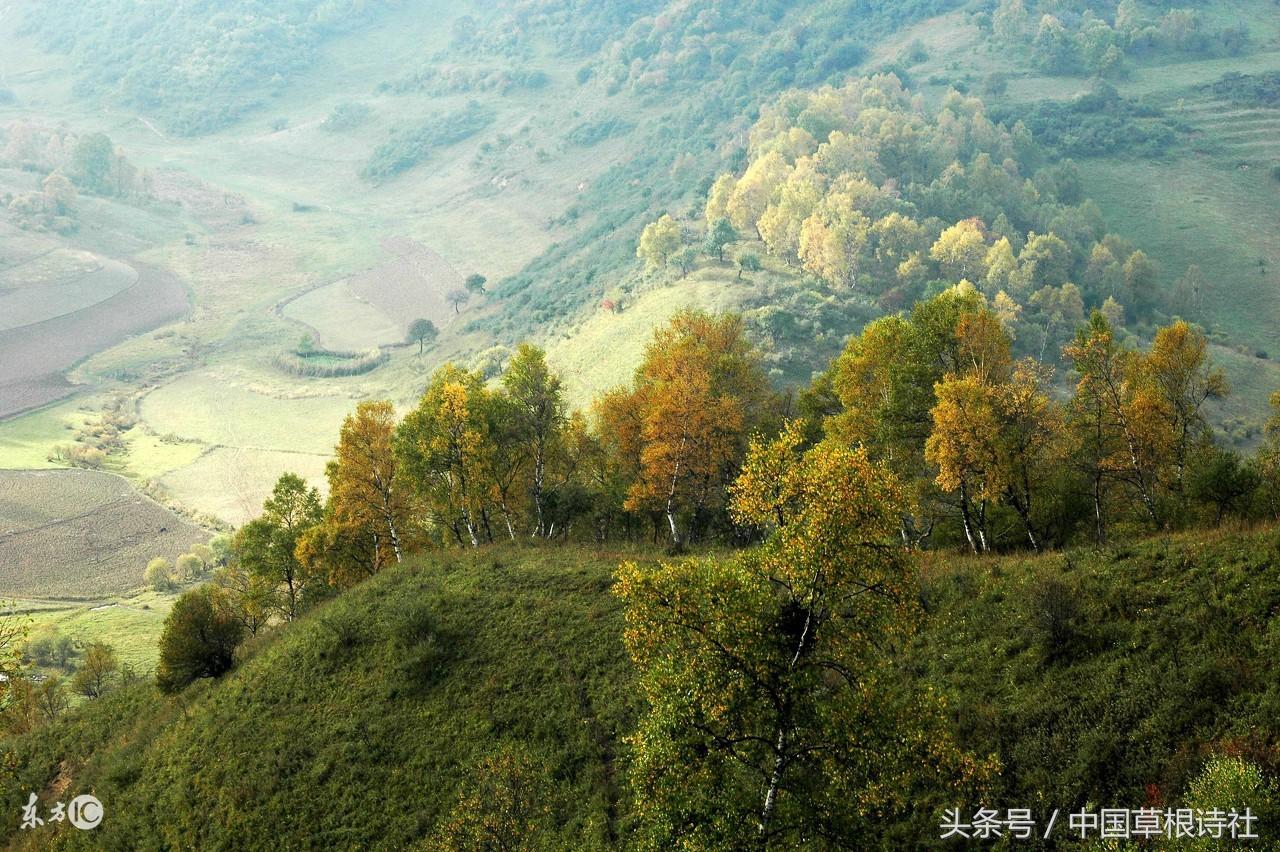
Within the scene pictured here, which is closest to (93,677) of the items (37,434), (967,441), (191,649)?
(191,649)

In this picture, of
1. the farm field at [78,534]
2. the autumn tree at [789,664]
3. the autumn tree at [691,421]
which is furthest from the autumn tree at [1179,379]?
the farm field at [78,534]

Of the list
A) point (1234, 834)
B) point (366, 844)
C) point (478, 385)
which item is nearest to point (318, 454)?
point (478, 385)

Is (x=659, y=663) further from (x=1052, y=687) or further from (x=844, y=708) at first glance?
(x=1052, y=687)

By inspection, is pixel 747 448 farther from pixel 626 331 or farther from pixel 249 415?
pixel 249 415

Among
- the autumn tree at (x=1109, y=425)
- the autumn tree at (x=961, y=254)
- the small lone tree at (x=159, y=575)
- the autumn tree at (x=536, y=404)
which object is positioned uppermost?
the autumn tree at (x=961, y=254)

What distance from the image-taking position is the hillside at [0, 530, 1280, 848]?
992 inches

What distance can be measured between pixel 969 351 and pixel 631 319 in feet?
374

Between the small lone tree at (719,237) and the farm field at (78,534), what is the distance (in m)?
110

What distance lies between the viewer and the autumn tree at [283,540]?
6178 cm

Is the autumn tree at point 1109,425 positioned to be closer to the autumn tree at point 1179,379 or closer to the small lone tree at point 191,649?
the autumn tree at point 1179,379

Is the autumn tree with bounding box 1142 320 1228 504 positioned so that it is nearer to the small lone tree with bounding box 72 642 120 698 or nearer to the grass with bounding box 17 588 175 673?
the small lone tree with bounding box 72 642 120 698

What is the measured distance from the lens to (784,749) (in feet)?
70.0

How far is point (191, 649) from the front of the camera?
49562 mm

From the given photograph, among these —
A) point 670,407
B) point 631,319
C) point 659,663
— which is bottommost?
point 659,663
